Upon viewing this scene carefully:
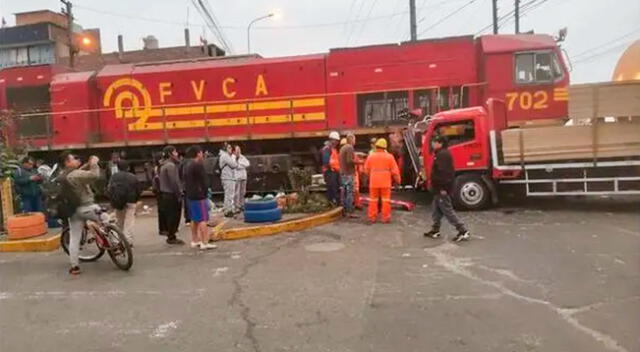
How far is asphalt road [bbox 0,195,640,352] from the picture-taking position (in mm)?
4891

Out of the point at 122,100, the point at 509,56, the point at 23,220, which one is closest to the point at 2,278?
the point at 23,220

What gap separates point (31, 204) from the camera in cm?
1215

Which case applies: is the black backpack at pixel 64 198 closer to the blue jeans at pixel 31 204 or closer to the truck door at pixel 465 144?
the blue jeans at pixel 31 204

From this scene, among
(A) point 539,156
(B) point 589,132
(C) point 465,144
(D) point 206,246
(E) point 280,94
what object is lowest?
(D) point 206,246

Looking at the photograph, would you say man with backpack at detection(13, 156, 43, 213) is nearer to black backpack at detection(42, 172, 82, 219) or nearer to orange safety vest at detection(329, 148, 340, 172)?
black backpack at detection(42, 172, 82, 219)

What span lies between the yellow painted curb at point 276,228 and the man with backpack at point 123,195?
1581mm

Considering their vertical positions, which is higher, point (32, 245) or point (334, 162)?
point (334, 162)

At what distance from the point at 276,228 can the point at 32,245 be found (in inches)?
168

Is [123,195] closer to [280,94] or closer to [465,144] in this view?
[465,144]

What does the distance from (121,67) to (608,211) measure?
14.3m

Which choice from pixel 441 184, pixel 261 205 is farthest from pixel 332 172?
pixel 441 184

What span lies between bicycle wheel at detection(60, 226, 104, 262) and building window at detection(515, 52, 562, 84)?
1061 centimetres

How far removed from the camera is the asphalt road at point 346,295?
4891 mm

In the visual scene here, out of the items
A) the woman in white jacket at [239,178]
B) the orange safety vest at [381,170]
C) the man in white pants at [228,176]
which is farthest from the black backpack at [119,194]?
the orange safety vest at [381,170]
